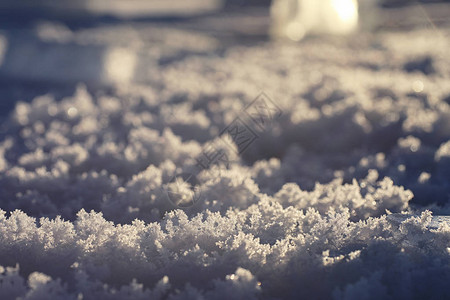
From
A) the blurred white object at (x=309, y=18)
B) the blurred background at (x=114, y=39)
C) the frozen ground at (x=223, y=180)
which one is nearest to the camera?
the frozen ground at (x=223, y=180)

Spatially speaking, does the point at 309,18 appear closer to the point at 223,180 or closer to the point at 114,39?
the point at 114,39

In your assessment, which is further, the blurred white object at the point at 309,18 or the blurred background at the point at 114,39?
the blurred white object at the point at 309,18

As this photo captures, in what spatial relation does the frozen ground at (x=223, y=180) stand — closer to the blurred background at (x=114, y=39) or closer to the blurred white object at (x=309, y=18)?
the blurred background at (x=114, y=39)

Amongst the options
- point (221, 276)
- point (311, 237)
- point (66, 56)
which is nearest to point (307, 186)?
point (311, 237)

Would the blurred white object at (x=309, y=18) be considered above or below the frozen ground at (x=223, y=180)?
above

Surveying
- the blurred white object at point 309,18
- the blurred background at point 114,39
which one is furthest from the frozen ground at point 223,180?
the blurred white object at point 309,18

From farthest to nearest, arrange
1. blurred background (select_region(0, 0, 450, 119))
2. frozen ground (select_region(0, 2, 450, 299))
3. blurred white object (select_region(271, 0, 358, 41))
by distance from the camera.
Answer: blurred white object (select_region(271, 0, 358, 41)) < blurred background (select_region(0, 0, 450, 119)) < frozen ground (select_region(0, 2, 450, 299))

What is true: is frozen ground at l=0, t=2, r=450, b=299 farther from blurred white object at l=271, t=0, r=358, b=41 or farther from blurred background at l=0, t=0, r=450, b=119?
blurred white object at l=271, t=0, r=358, b=41

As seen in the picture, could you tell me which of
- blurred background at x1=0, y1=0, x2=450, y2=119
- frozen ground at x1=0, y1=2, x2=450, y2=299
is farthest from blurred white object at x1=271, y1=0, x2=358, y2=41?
frozen ground at x1=0, y1=2, x2=450, y2=299

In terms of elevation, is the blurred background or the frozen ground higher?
the blurred background
